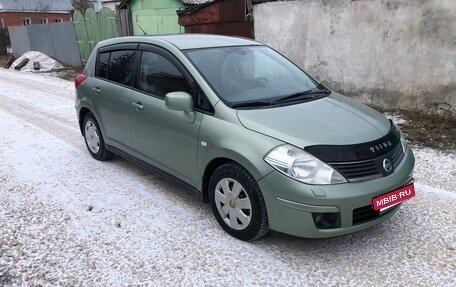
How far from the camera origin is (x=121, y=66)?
4.62 meters

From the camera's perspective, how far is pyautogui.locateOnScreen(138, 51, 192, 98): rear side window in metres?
3.78

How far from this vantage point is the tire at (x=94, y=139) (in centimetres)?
521

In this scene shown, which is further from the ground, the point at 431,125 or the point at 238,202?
the point at 238,202

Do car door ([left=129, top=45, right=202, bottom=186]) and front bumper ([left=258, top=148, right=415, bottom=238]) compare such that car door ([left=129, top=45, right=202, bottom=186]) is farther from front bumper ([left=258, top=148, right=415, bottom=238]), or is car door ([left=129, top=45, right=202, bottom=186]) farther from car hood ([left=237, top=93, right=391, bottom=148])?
front bumper ([left=258, top=148, right=415, bottom=238])

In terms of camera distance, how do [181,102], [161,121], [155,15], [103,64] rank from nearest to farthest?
[181,102] < [161,121] < [103,64] < [155,15]

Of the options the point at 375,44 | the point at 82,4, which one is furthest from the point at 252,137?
the point at 82,4

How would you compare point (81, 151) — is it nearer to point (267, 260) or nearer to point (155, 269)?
point (155, 269)

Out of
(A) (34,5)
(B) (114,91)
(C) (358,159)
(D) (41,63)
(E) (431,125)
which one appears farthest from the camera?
(A) (34,5)

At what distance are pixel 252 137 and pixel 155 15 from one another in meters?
12.1

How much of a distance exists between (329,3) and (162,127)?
17.3ft

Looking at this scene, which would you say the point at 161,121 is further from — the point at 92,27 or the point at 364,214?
the point at 92,27

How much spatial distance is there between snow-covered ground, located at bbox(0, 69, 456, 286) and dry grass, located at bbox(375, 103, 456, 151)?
764mm

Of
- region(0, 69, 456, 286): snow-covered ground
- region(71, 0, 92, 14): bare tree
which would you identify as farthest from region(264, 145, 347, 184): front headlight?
region(71, 0, 92, 14): bare tree

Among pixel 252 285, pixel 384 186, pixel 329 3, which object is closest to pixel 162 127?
pixel 252 285
